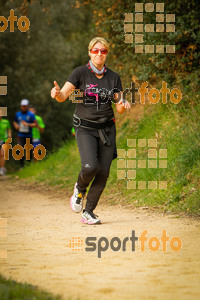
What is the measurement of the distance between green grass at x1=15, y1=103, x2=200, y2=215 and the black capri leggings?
1434mm

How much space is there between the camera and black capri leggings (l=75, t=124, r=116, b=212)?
7.13 meters

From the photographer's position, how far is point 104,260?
5.21 m

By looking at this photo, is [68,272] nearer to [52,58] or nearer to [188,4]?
[188,4]

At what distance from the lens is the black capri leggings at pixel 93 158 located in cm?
713

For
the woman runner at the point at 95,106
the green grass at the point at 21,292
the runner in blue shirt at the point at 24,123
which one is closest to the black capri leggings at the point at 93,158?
the woman runner at the point at 95,106

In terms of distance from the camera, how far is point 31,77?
26.9 meters

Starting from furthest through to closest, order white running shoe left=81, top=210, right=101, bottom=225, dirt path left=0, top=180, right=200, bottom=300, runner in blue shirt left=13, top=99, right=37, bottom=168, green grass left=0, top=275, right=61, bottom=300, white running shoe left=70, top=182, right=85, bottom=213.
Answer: runner in blue shirt left=13, top=99, right=37, bottom=168, white running shoe left=70, top=182, right=85, bottom=213, white running shoe left=81, top=210, right=101, bottom=225, dirt path left=0, top=180, right=200, bottom=300, green grass left=0, top=275, right=61, bottom=300

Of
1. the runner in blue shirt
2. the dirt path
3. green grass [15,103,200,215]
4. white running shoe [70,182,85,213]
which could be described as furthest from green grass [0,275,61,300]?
the runner in blue shirt

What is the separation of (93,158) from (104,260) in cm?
214

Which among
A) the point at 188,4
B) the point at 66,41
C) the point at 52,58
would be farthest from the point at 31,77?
the point at 188,4

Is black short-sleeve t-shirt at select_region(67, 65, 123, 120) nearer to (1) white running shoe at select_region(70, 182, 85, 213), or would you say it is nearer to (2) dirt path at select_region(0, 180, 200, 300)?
(1) white running shoe at select_region(70, 182, 85, 213)

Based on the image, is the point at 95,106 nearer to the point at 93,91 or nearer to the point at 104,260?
the point at 93,91

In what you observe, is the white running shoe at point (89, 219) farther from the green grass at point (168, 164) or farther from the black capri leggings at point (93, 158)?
the green grass at point (168, 164)

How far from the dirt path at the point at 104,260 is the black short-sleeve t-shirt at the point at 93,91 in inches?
57.3
